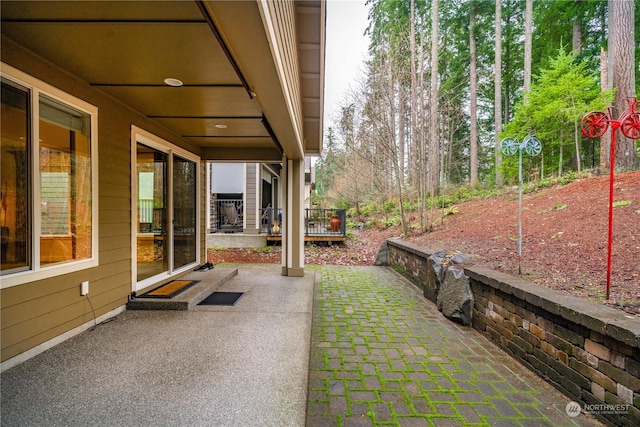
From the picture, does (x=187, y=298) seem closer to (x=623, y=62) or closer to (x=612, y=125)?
(x=612, y=125)

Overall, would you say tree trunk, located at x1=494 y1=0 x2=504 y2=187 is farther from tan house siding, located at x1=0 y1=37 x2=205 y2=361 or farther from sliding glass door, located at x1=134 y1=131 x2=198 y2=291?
tan house siding, located at x1=0 y1=37 x2=205 y2=361

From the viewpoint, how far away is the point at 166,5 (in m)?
1.73

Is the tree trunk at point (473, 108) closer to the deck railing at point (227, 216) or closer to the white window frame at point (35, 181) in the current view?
the deck railing at point (227, 216)

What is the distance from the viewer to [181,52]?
7.49 ft

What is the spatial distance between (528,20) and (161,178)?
44.0ft

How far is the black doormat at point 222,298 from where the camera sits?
3871 mm

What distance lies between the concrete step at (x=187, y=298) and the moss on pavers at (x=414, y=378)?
1598 mm

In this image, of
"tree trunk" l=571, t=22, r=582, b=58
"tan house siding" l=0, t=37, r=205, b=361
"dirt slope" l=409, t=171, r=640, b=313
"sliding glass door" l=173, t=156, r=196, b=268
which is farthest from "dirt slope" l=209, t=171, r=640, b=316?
"tree trunk" l=571, t=22, r=582, b=58

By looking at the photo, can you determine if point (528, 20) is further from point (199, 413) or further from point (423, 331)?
point (199, 413)

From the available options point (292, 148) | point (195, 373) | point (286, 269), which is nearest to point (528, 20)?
point (292, 148)


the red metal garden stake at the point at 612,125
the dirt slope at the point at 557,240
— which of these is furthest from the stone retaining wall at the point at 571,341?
the red metal garden stake at the point at 612,125

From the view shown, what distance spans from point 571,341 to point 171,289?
4394 millimetres

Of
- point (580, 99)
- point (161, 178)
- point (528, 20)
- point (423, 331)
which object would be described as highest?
point (528, 20)

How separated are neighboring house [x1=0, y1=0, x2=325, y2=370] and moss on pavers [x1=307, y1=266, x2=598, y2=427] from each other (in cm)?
228
